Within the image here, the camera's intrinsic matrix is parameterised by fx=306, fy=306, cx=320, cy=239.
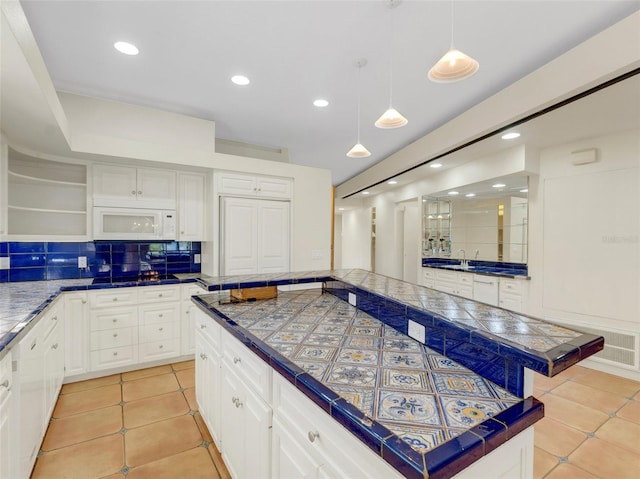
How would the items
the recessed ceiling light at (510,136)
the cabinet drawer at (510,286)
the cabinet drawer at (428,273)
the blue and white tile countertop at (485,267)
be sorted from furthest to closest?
1. the cabinet drawer at (428,273)
2. the blue and white tile countertop at (485,267)
3. the cabinet drawer at (510,286)
4. the recessed ceiling light at (510,136)

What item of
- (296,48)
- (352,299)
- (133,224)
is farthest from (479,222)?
(133,224)

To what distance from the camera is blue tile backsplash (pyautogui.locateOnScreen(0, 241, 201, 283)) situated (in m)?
3.12

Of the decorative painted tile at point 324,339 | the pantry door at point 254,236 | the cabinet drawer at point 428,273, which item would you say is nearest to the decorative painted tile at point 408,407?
the decorative painted tile at point 324,339

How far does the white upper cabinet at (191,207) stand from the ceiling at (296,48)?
76cm

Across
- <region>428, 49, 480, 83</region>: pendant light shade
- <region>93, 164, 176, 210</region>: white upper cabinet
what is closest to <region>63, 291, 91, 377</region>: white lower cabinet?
<region>93, 164, 176, 210</region>: white upper cabinet

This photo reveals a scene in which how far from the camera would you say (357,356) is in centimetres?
126

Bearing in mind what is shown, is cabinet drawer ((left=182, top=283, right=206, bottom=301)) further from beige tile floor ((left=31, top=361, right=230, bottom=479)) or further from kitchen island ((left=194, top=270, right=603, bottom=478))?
kitchen island ((left=194, top=270, right=603, bottom=478))

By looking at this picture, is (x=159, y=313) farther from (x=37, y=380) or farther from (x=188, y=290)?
(x=37, y=380)

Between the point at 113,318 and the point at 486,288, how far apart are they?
461 centimetres

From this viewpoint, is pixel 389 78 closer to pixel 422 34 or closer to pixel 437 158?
pixel 422 34

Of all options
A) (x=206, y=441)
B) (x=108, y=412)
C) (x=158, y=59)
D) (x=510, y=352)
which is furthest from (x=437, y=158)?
(x=108, y=412)

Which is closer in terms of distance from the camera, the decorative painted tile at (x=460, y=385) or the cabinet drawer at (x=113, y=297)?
the decorative painted tile at (x=460, y=385)

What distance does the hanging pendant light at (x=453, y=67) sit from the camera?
163 centimetres

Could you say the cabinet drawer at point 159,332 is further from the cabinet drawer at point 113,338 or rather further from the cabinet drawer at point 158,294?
the cabinet drawer at point 158,294
